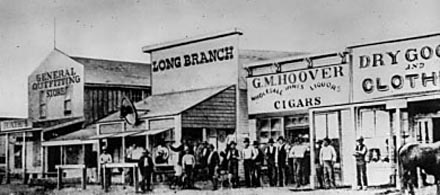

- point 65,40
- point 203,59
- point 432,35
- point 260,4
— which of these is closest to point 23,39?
point 65,40

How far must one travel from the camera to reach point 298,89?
5000 mm

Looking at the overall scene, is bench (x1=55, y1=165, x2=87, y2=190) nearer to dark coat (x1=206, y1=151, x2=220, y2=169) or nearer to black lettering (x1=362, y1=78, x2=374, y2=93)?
dark coat (x1=206, y1=151, x2=220, y2=169)

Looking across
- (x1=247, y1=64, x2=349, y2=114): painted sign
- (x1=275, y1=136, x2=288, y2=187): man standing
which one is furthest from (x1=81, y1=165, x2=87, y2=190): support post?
(x1=275, y1=136, x2=288, y2=187): man standing

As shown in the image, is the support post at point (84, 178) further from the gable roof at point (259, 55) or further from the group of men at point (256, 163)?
the gable roof at point (259, 55)

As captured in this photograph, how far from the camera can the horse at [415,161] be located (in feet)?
14.6

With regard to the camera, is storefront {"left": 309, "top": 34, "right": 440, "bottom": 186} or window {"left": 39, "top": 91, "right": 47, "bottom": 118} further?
window {"left": 39, "top": 91, "right": 47, "bottom": 118}

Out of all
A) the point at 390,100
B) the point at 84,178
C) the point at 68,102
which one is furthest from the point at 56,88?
the point at 390,100

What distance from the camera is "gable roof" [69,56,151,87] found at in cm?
571

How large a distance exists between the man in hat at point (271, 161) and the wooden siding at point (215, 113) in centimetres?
28

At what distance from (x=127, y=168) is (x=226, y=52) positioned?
1093 millimetres

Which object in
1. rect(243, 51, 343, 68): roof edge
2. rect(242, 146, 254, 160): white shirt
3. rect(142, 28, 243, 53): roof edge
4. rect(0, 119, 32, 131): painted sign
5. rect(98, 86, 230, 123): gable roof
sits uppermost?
rect(142, 28, 243, 53): roof edge

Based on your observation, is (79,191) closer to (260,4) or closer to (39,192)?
(39,192)

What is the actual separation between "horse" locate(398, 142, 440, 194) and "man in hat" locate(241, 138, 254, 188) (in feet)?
3.26

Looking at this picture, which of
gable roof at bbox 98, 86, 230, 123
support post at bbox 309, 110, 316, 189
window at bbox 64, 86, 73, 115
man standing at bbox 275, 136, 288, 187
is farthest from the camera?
window at bbox 64, 86, 73, 115
